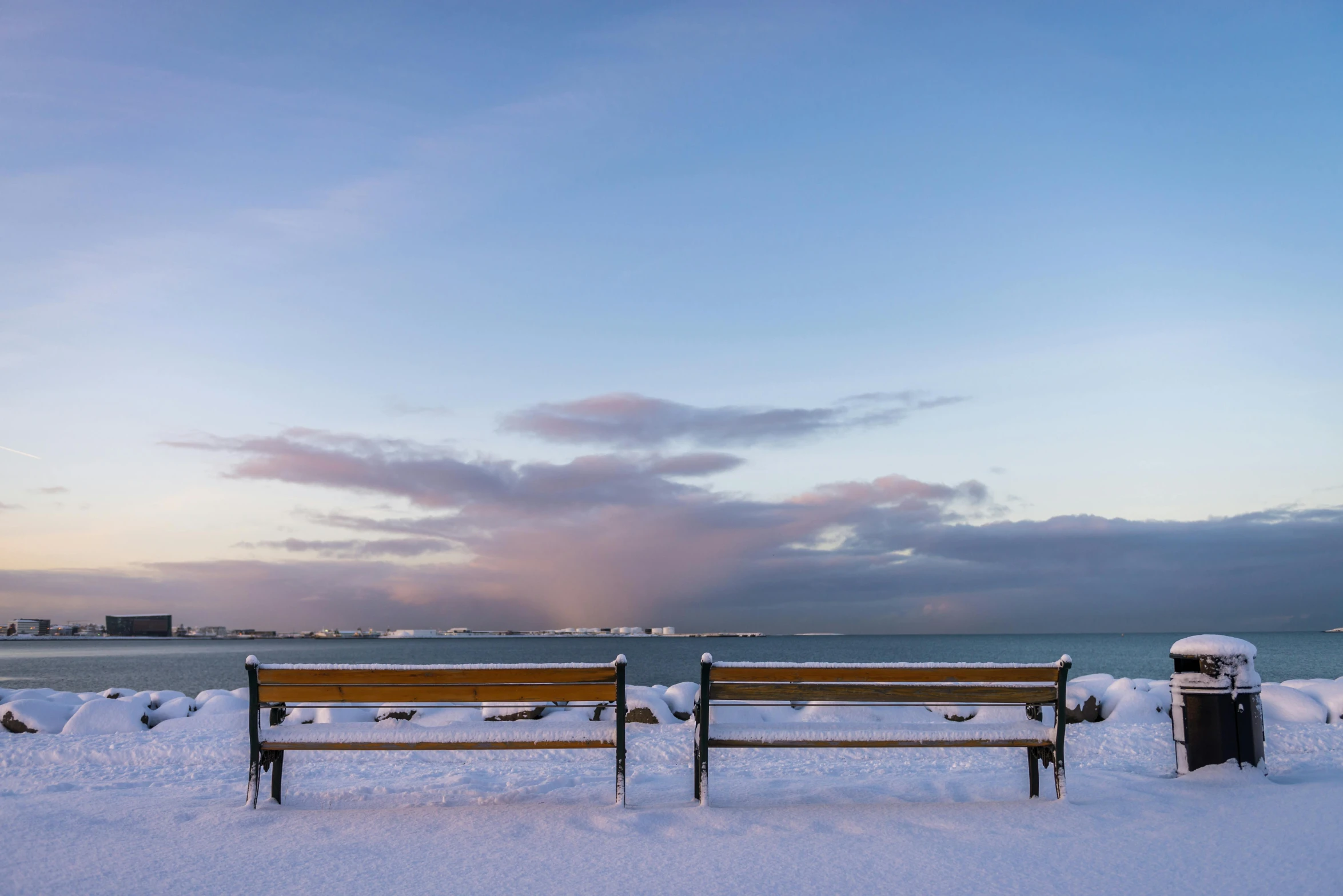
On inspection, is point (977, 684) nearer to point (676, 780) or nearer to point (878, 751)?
point (676, 780)

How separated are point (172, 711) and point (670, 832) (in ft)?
38.9

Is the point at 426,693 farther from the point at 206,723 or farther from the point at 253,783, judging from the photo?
the point at 206,723

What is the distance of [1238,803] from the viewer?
6.04 m

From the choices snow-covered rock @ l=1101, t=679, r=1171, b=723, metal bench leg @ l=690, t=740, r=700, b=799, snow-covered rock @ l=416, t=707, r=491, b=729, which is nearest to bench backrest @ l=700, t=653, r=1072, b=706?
metal bench leg @ l=690, t=740, r=700, b=799

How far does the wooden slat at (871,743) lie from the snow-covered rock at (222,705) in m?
9.96

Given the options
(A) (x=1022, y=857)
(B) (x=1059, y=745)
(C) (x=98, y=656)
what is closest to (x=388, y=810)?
(A) (x=1022, y=857)

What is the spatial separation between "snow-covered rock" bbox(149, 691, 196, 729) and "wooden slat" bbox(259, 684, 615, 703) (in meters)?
9.26

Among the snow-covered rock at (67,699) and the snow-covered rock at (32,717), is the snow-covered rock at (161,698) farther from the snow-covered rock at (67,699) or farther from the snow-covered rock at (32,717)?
the snow-covered rock at (32,717)

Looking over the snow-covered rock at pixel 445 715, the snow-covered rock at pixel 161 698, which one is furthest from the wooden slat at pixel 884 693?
the snow-covered rock at pixel 161 698

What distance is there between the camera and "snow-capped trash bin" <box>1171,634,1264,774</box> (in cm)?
682

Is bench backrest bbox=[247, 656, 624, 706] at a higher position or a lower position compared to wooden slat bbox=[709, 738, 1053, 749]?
higher

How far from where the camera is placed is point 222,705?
1405 cm

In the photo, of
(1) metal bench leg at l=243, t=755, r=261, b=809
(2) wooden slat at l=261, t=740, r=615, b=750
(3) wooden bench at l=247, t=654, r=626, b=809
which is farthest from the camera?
(1) metal bench leg at l=243, t=755, r=261, b=809

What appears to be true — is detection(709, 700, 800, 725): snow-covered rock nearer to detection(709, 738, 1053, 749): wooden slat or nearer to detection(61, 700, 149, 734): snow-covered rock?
detection(709, 738, 1053, 749): wooden slat
